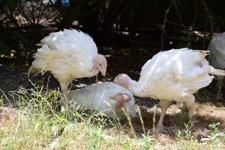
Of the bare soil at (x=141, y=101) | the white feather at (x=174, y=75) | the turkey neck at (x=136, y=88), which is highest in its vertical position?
the white feather at (x=174, y=75)

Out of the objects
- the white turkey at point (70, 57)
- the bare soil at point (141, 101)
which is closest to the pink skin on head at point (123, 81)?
the white turkey at point (70, 57)

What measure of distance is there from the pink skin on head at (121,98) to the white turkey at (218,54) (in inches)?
68.1

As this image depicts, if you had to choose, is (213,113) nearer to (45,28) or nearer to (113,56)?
(113,56)

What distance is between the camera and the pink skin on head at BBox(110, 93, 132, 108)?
4.50m

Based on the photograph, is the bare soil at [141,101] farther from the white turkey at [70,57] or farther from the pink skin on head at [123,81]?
the pink skin on head at [123,81]

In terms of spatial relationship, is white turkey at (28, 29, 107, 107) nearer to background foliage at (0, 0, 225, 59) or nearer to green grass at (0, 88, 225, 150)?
green grass at (0, 88, 225, 150)

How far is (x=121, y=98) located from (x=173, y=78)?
659mm

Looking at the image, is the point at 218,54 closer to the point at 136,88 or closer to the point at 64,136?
the point at 136,88

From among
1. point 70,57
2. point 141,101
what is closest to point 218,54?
point 141,101

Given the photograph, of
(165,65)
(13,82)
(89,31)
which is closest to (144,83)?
(165,65)

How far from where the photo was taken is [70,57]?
450 centimetres

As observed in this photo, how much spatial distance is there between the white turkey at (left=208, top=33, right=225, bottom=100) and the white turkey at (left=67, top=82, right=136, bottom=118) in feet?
5.24

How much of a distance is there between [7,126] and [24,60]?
3593 mm

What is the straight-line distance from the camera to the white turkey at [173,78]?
161 inches
